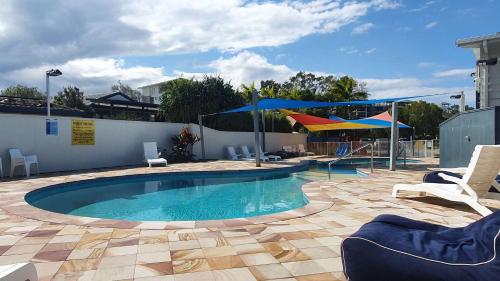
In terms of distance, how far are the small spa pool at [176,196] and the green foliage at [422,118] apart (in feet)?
103

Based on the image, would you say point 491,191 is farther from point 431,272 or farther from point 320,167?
point 320,167

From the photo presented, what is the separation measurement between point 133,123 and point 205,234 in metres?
10.8

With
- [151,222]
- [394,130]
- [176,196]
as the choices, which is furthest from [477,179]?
[176,196]

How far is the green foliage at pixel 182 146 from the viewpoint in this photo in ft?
50.0

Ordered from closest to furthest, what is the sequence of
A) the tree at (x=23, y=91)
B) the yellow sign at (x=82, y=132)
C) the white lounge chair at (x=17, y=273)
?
the white lounge chair at (x=17, y=273), the yellow sign at (x=82, y=132), the tree at (x=23, y=91)

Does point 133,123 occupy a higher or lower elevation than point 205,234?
higher

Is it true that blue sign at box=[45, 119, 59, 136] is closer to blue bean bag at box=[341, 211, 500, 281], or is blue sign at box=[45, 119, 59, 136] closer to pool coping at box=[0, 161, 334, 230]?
pool coping at box=[0, 161, 334, 230]

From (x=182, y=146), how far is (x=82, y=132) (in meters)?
4.07

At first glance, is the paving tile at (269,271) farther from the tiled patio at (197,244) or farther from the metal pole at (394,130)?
the metal pole at (394,130)

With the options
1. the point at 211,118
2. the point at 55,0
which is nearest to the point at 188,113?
the point at 211,118

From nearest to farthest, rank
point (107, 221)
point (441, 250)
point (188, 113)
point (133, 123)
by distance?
point (441, 250) → point (107, 221) → point (133, 123) → point (188, 113)

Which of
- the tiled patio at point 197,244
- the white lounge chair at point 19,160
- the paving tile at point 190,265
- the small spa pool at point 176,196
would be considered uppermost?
the white lounge chair at point 19,160

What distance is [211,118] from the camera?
1978 cm

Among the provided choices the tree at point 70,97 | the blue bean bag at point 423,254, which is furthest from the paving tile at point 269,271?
the tree at point 70,97
